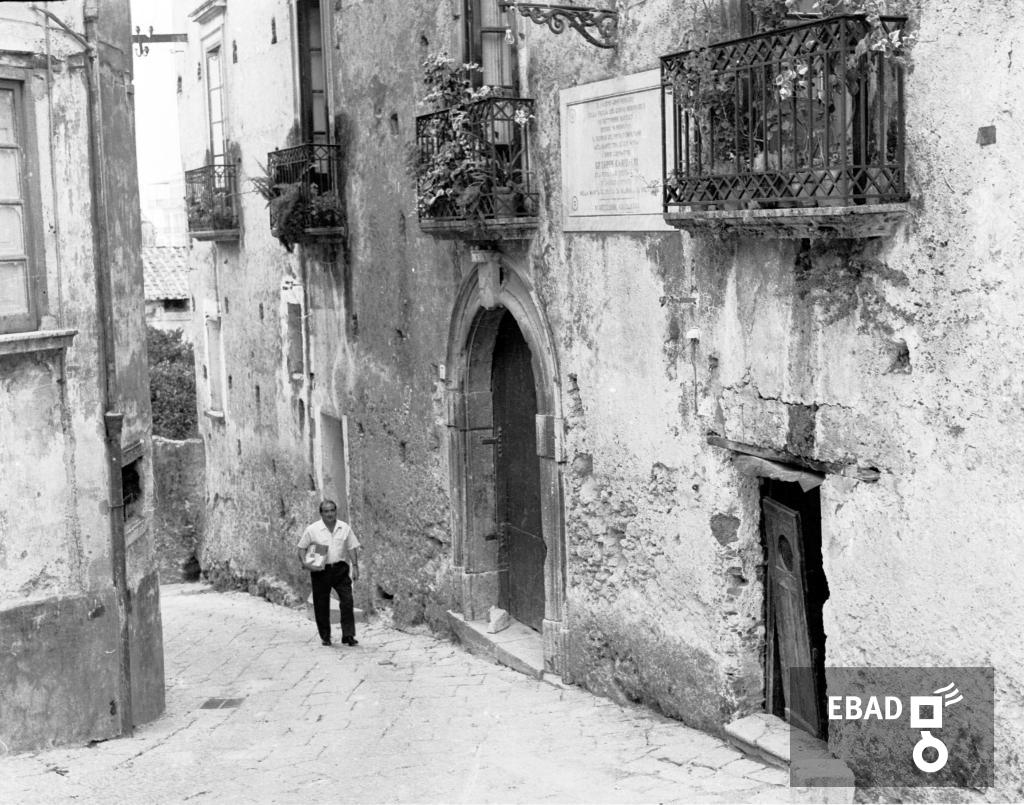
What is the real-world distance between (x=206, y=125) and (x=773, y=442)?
39.8ft

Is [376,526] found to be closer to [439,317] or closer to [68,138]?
[439,317]

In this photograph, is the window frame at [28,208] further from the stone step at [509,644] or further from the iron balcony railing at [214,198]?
the iron balcony railing at [214,198]

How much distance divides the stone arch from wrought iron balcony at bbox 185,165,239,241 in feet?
20.8

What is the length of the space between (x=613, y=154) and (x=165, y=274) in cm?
2442

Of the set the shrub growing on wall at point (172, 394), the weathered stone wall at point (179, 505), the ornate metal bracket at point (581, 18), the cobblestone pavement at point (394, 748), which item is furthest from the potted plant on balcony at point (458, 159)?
the shrub growing on wall at point (172, 394)

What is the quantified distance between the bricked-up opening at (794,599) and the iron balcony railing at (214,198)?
10.4 m

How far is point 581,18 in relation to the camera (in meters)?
8.60

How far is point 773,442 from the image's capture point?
762 cm

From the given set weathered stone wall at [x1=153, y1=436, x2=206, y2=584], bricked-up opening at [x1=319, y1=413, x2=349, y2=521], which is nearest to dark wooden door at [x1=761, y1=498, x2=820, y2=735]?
bricked-up opening at [x1=319, y1=413, x2=349, y2=521]

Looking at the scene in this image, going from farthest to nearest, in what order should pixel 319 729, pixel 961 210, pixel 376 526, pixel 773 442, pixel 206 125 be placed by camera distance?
pixel 206 125 < pixel 376 526 < pixel 319 729 < pixel 773 442 < pixel 961 210

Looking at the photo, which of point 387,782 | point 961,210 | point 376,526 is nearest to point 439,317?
point 376,526

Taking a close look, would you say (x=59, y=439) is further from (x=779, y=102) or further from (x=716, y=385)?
(x=779, y=102)

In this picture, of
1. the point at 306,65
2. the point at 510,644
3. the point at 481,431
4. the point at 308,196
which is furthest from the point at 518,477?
the point at 306,65
